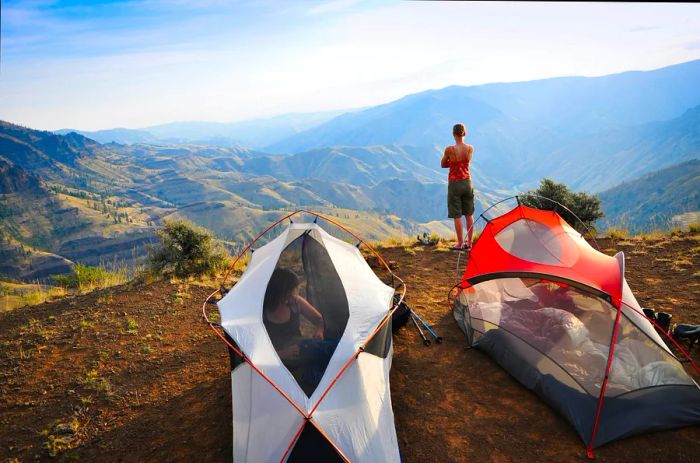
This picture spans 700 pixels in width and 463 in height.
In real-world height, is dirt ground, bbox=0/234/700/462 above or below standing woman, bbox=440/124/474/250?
below

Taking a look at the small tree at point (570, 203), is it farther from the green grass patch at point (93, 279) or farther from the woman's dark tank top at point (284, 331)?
the green grass patch at point (93, 279)

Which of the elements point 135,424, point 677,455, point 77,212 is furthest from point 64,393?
point 77,212

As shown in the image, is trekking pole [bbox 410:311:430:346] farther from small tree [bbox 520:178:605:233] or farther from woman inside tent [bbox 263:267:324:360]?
small tree [bbox 520:178:605:233]

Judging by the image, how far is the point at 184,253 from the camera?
12.5m

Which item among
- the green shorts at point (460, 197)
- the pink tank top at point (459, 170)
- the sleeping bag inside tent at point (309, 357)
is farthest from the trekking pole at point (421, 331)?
the pink tank top at point (459, 170)

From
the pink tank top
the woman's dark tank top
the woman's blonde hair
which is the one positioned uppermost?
the woman's blonde hair

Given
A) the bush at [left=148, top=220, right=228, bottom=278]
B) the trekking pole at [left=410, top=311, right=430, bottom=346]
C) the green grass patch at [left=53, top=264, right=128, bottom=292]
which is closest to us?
the trekking pole at [left=410, top=311, right=430, bottom=346]

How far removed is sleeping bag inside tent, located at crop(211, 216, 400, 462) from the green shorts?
5122 mm

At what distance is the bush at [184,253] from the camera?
11820 millimetres

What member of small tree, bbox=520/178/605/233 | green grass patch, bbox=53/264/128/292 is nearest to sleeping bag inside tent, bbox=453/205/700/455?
small tree, bbox=520/178/605/233

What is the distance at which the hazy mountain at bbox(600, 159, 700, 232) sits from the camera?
392ft

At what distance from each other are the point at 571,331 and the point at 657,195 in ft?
574

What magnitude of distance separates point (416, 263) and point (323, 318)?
6.14 m

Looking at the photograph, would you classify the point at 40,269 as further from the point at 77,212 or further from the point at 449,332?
the point at 449,332
